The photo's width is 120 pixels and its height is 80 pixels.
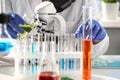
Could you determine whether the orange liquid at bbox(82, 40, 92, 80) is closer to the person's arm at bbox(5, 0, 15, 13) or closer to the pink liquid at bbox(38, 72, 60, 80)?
the pink liquid at bbox(38, 72, 60, 80)

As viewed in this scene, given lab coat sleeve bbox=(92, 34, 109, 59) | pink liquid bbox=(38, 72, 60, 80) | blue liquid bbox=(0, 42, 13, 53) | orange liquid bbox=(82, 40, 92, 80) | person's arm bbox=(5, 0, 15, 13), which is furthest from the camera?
person's arm bbox=(5, 0, 15, 13)

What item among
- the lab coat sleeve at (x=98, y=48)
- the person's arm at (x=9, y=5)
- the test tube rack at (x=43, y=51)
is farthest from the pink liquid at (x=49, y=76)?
the person's arm at (x=9, y=5)

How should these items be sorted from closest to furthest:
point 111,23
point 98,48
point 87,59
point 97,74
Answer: point 87,59
point 97,74
point 98,48
point 111,23

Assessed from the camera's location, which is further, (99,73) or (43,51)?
(99,73)

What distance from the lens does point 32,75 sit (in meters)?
0.91

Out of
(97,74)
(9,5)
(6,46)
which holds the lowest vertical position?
(97,74)

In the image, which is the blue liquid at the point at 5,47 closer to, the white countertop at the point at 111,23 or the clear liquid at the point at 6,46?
the clear liquid at the point at 6,46

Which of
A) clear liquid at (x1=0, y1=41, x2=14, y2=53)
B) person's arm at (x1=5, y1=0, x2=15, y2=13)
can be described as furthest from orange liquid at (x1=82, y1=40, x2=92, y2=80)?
person's arm at (x1=5, y1=0, x2=15, y2=13)

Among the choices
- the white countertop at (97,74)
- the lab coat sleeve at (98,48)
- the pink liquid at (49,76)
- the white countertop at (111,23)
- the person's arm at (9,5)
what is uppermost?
the person's arm at (9,5)

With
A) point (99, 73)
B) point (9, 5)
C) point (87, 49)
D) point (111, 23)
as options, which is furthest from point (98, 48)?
point (111, 23)

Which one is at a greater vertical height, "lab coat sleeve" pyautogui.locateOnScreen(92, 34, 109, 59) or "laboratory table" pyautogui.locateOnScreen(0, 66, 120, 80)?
"lab coat sleeve" pyautogui.locateOnScreen(92, 34, 109, 59)

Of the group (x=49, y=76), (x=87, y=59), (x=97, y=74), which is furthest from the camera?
(x=97, y=74)

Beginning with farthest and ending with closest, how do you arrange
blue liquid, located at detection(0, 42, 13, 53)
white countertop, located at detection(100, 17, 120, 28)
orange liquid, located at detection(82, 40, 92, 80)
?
1. white countertop, located at detection(100, 17, 120, 28)
2. blue liquid, located at detection(0, 42, 13, 53)
3. orange liquid, located at detection(82, 40, 92, 80)

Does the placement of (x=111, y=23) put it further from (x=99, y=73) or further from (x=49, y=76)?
(x=49, y=76)
